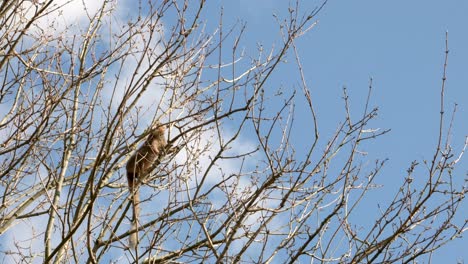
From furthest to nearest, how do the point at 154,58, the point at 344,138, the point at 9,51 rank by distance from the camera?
the point at 9,51 < the point at 154,58 < the point at 344,138

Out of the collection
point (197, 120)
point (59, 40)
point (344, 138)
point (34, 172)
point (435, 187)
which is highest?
point (59, 40)

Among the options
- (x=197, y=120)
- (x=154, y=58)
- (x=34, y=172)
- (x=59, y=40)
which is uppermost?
(x=59, y=40)

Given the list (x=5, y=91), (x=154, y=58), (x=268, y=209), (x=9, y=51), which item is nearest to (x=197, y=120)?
(x=154, y=58)

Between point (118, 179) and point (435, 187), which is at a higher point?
point (118, 179)

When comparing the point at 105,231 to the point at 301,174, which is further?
the point at 105,231

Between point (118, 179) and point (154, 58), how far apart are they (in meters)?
2.43

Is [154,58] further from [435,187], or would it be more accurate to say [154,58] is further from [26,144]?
[435,187]

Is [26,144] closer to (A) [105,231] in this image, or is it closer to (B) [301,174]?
(A) [105,231]

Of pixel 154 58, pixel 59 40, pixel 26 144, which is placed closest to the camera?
pixel 154 58

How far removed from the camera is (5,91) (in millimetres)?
7102

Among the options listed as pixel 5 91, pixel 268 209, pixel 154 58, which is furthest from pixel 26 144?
pixel 268 209

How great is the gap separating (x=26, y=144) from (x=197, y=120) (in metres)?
1.96

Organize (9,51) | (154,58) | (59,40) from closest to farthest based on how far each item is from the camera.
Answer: (154,58) → (9,51) → (59,40)

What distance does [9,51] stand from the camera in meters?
6.32
